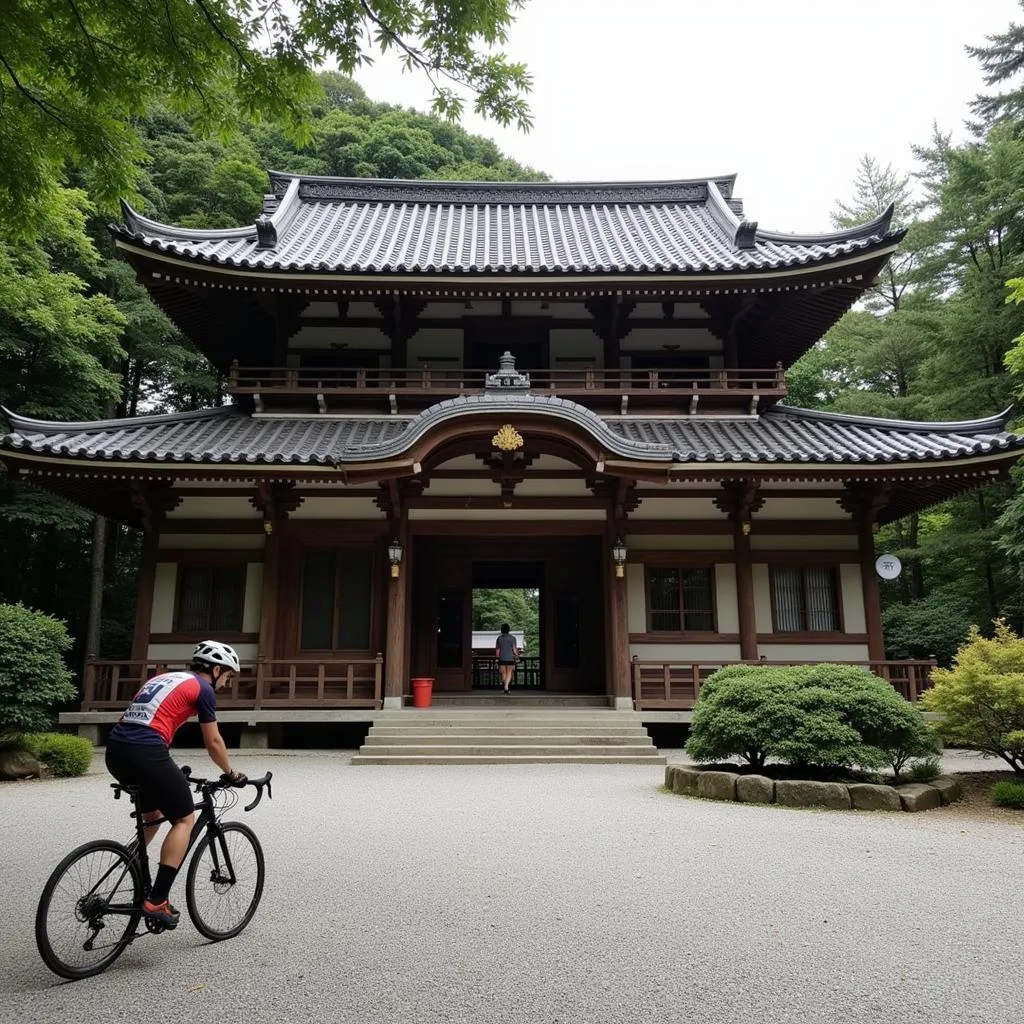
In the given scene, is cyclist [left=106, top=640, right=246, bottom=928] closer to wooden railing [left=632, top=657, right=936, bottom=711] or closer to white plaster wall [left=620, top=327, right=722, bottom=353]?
wooden railing [left=632, top=657, right=936, bottom=711]

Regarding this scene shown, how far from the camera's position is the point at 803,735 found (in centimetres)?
765

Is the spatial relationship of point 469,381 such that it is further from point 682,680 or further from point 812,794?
point 812,794

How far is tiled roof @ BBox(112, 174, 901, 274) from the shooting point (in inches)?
538

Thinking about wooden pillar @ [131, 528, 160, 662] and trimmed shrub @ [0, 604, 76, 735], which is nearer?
trimmed shrub @ [0, 604, 76, 735]

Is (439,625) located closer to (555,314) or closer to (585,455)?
(585,455)

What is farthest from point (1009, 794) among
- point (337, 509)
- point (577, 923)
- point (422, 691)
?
point (337, 509)

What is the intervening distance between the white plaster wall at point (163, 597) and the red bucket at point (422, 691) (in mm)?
4564

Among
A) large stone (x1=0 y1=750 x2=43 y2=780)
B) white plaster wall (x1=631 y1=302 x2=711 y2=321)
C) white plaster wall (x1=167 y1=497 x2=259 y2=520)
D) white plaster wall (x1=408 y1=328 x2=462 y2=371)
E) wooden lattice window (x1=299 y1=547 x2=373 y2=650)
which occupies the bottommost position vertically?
large stone (x1=0 y1=750 x2=43 y2=780)

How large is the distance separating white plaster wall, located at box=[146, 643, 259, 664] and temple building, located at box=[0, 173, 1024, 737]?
50mm

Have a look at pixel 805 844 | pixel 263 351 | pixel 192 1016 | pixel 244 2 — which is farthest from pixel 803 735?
pixel 263 351

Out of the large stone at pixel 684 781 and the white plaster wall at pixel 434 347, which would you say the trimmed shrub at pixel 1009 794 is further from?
the white plaster wall at pixel 434 347

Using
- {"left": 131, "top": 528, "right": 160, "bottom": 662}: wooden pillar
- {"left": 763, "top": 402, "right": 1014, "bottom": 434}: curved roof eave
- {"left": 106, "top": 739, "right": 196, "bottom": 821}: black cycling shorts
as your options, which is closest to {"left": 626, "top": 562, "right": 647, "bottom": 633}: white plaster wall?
{"left": 763, "top": 402, "right": 1014, "bottom": 434}: curved roof eave

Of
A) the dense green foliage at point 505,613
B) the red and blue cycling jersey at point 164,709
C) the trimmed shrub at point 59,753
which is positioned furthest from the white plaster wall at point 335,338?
the dense green foliage at point 505,613

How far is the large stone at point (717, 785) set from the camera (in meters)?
7.79
